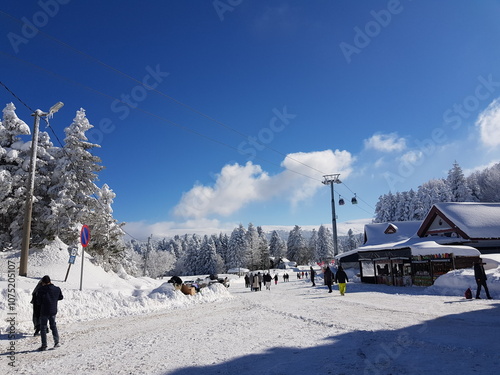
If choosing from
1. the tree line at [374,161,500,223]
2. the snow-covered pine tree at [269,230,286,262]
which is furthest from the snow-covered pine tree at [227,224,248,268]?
the tree line at [374,161,500,223]

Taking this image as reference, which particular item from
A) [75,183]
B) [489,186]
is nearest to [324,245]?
[489,186]

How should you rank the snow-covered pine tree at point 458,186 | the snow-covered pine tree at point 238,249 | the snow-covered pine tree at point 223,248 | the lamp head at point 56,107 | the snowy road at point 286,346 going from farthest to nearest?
1. the snow-covered pine tree at point 223,248
2. the snow-covered pine tree at point 238,249
3. the snow-covered pine tree at point 458,186
4. the lamp head at point 56,107
5. the snowy road at point 286,346

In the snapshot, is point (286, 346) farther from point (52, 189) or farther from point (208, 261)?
point (208, 261)

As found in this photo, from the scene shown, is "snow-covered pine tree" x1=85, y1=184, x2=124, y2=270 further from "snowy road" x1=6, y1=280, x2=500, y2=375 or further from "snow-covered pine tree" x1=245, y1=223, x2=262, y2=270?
"snow-covered pine tree" x1=245, y1=223, x2=262, y2=270

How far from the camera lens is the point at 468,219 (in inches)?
1109

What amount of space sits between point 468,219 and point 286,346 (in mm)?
27827

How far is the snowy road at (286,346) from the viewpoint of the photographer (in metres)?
5.50

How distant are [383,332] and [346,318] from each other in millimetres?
2541

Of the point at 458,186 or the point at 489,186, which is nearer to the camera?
the point at 458,186

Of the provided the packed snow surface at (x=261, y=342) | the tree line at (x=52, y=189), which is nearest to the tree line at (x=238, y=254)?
the tree line at (x=52, y=189)

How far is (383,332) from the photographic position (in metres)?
7.83

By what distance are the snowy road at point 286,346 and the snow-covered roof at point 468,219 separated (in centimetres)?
1890

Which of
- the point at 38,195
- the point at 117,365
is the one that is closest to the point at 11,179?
the point at 38,195

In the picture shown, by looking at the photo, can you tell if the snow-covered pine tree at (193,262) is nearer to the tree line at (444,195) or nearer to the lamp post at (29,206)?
the tree line at (444,195)
